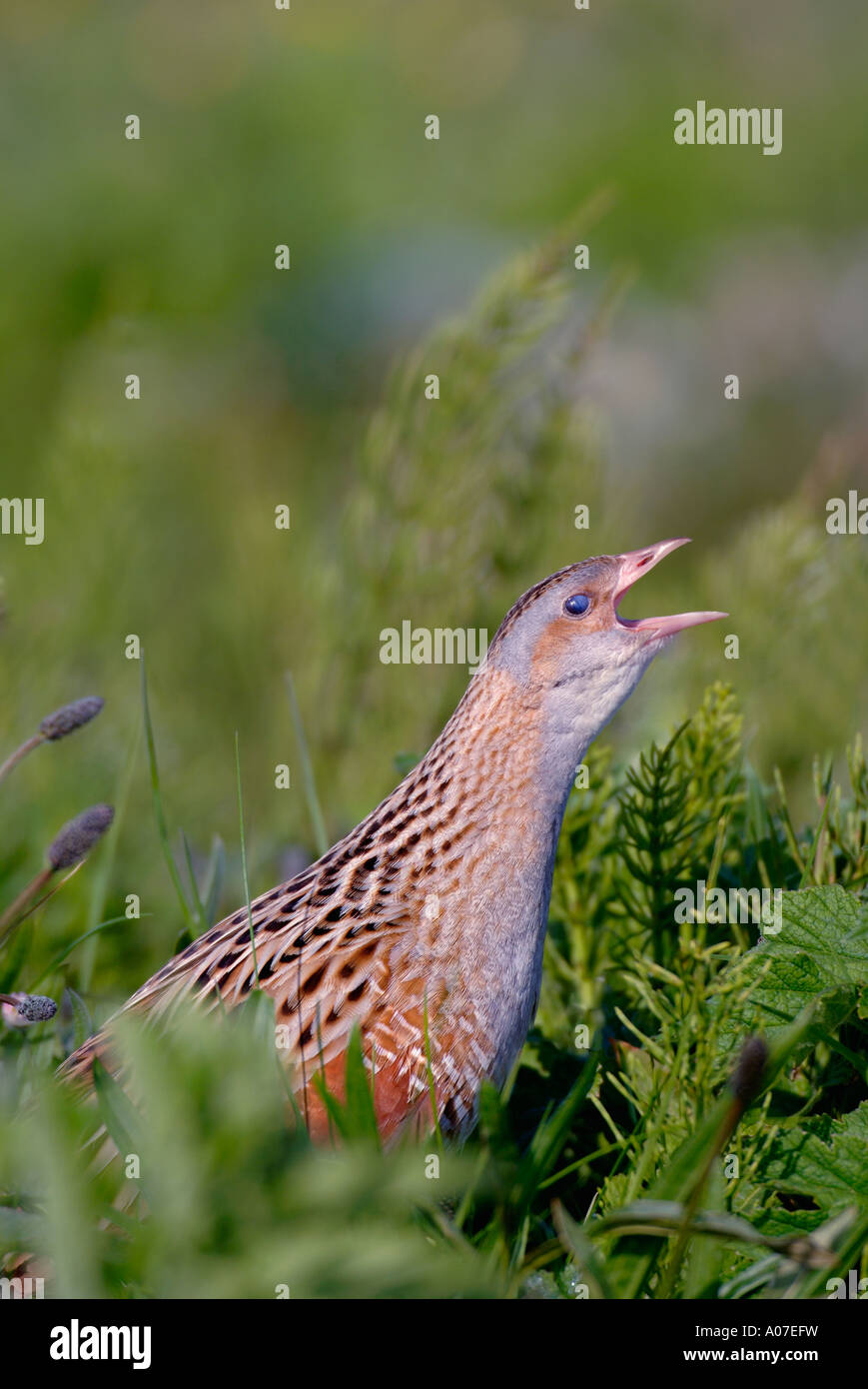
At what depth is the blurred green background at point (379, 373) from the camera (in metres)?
4.65

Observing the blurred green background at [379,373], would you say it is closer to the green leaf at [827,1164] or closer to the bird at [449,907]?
the bird at [449,907]

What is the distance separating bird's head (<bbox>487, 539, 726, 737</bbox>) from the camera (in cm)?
286

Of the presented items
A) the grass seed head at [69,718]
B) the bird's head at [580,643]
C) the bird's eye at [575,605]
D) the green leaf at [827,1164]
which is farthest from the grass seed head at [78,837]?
the green leaf at [827,1164]

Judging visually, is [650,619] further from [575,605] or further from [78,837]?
[78,837]

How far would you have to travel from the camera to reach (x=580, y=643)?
2896 mm

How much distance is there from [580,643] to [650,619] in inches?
6.3

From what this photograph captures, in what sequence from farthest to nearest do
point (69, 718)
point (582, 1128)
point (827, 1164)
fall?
point (582, 1128)
point (69, 718)
point (827, 1164)

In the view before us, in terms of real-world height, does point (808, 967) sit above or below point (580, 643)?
below

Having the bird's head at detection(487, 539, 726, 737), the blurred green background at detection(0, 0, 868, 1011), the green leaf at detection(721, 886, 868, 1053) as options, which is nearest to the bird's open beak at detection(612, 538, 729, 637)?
the bird's head at detection(487, 539, 726, 737)

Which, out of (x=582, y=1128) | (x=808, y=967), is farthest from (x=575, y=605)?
(x=582, y=1128)

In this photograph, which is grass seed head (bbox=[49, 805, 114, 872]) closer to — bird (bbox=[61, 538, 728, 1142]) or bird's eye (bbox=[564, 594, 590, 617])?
bird (bbox=[61, 538, 728, 1142])

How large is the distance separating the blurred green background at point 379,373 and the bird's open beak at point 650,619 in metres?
1.11
